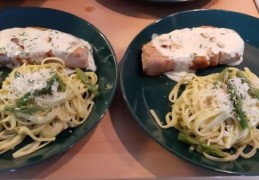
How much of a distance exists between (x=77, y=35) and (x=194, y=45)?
0.49m

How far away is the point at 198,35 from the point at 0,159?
90 centimetres

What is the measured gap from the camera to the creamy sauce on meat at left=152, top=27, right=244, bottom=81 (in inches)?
54.7

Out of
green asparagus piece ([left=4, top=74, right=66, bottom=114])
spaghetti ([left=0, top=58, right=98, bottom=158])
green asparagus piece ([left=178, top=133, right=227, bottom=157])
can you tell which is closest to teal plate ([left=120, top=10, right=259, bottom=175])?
green asparagus piece ([left=178, top=133, right=227, bottom=157])

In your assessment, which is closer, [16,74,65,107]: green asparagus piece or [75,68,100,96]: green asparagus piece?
[16,74,65,107]: green asparagus piece

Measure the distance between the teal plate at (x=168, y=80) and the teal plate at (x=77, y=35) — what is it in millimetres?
71

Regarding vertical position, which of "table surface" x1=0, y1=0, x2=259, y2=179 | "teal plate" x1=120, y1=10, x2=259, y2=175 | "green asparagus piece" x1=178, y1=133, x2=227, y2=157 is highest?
"teal plate" x1=120, y1=10, x2=259, y2=175

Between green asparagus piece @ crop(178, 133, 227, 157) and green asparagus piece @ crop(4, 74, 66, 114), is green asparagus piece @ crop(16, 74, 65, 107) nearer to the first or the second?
green asparagus piece @ crop(4, 74, 66, 114)

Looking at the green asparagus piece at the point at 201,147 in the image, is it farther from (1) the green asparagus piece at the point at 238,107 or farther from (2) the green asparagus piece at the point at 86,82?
(2) the green asparagus piece at the point at 86,82

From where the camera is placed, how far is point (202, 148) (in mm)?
1115

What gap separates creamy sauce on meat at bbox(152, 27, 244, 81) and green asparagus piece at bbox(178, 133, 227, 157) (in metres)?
0.32

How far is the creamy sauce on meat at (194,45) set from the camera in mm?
1390

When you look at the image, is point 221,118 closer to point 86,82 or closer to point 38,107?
point 86,82

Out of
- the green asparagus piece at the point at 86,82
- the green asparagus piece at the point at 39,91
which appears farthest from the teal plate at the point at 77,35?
the green asparagus piece at the point at 39,91

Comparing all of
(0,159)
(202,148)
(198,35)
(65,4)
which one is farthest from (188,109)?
(65,4)
